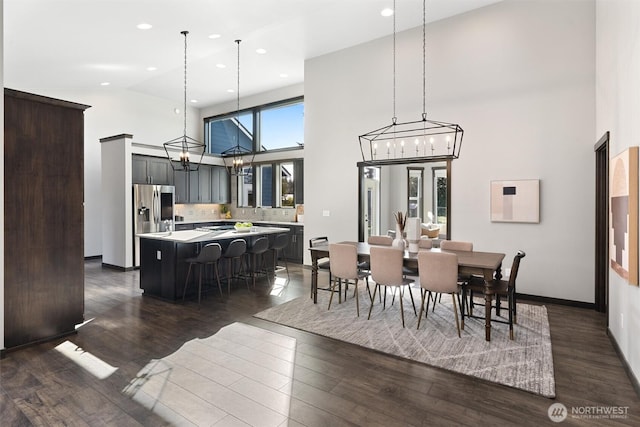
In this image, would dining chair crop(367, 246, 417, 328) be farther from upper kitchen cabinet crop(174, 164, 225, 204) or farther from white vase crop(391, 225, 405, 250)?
upper kitchen cabinet crop(174, 164, 225, 204)

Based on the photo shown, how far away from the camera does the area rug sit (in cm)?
278

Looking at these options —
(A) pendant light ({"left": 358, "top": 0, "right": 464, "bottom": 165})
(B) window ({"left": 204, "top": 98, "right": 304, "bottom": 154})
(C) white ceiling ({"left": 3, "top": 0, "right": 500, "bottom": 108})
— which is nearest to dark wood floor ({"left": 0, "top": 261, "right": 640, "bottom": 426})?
(A) pendant light ({"left": 358, "top": 0, "right": 464, "bottom": 165})

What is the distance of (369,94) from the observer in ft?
20.5

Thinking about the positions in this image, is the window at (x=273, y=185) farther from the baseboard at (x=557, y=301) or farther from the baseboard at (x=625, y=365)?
the baseboard at (x=625, y=365)

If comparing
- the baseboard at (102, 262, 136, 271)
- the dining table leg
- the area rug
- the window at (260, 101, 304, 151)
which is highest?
the window at (260, 101, 304, 151)

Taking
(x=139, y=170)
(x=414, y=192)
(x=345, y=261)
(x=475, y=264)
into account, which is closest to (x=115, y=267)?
(x=139, y=170)

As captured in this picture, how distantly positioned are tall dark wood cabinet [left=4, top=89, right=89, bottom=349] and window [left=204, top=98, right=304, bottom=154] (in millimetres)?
5232

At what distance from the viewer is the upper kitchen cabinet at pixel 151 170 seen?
23.8 feet

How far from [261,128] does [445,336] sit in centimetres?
715

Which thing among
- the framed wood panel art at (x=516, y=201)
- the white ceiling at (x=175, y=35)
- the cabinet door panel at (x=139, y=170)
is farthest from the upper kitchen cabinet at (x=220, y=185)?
the framed wood panel art at (x=516, y=201)

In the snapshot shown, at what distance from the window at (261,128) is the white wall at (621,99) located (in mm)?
5618

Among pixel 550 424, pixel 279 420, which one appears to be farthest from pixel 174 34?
pixel 550 424

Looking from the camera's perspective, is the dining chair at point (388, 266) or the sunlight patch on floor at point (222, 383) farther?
the dining chair at point (388, 266)

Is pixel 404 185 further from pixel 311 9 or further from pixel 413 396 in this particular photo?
pixel 413 396
